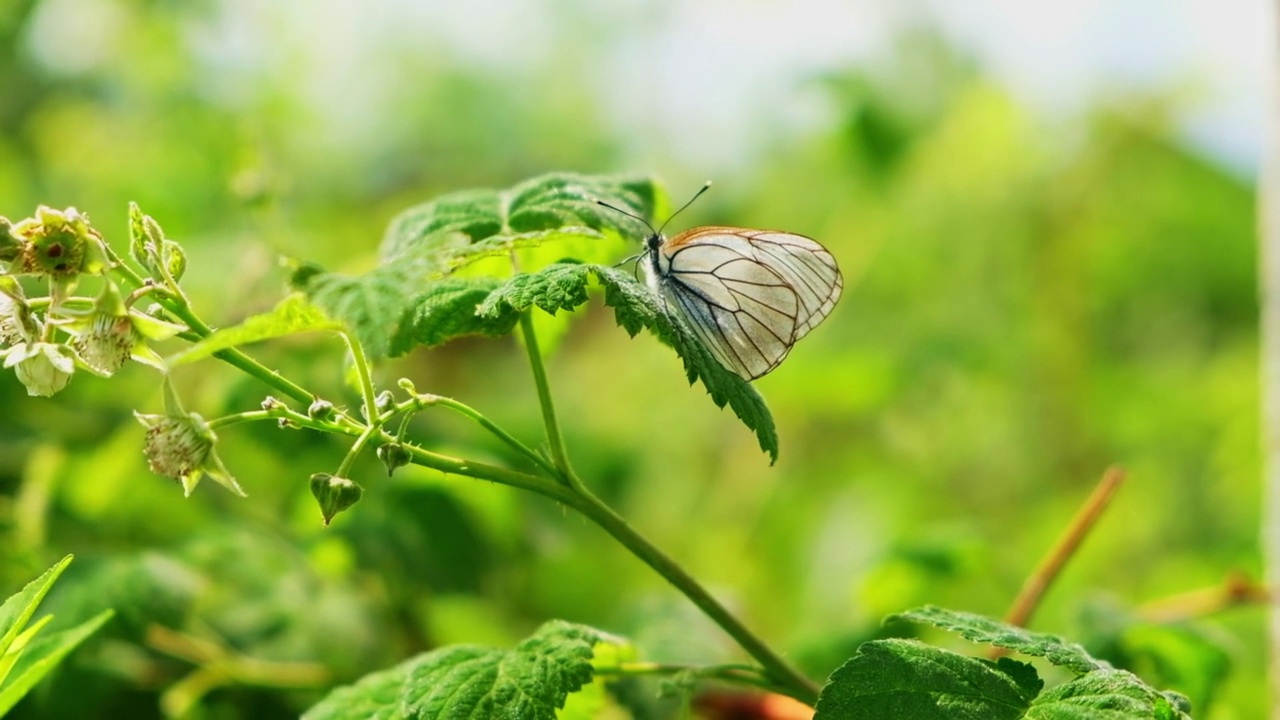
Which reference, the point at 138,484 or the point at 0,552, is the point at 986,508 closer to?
the point at 138,484

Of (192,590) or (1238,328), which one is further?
(1238,328)

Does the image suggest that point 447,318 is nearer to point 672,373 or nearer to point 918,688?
point 918,688

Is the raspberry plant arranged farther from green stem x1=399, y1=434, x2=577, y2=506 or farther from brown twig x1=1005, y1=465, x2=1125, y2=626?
brown twig x1=1005, y1=465, x2=1125, y2=626

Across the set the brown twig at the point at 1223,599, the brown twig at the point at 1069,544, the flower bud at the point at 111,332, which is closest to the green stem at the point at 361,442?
the flower bud at the point at 111,332

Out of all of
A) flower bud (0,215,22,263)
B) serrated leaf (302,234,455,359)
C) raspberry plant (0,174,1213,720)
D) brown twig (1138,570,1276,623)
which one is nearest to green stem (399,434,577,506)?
raspberry plant (0,174,1213,720)

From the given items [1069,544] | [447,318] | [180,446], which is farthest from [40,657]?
[1069,544]

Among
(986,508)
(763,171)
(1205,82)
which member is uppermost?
(763,171)

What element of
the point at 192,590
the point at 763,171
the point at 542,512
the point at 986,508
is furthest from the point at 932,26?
the point at 192,590
